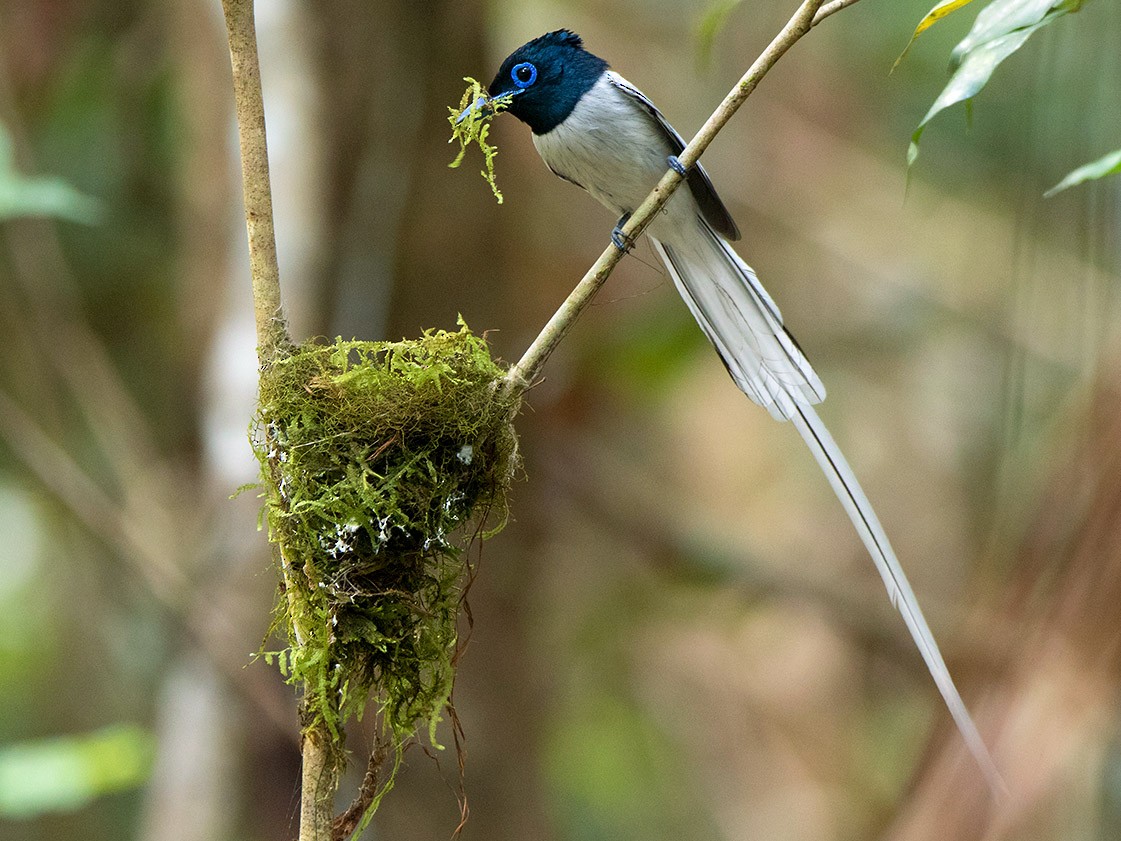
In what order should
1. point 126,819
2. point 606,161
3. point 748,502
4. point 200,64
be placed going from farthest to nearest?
point 748,502
point 126,819
point 200,64
point 606,161

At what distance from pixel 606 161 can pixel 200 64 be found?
1862 millimetres

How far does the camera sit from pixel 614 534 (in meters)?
4.21

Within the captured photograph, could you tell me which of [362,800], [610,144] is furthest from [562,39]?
[362,800]

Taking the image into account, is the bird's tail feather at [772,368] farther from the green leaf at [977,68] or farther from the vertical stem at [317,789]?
the vertical stem at [317,789]

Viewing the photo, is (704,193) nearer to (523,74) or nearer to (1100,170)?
(523,74)

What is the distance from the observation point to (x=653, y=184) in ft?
8.85

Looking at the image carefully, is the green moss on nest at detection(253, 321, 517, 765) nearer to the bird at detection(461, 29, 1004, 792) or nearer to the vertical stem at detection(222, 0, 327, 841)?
the vertical stem at detection(222, 0, 327, 841)

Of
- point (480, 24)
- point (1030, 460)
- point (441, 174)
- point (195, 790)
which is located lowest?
point (1030, 460)

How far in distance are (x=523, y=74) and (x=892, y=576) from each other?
1487 millimetres

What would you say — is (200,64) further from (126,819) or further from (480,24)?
(126,819)

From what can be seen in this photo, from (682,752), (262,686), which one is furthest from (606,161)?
(682,752)

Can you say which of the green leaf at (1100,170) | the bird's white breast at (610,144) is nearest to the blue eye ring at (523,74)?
the bird's white breast at (610,144)

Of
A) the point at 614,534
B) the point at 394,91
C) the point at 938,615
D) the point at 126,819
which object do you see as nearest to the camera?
the point at 394,91

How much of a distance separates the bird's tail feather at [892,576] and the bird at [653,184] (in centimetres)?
10
